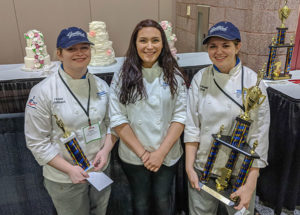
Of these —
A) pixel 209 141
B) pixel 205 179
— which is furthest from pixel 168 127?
pixel 205 179

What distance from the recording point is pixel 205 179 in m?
1.47

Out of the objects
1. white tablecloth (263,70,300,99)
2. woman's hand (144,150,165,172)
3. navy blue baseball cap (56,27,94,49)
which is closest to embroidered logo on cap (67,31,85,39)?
navy blue baseball cap (56,27,94,49)

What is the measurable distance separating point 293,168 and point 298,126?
1.17ft

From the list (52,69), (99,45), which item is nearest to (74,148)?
(52,69)

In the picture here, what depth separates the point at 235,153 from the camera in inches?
53.6

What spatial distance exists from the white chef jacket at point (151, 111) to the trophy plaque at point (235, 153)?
0.85 feet

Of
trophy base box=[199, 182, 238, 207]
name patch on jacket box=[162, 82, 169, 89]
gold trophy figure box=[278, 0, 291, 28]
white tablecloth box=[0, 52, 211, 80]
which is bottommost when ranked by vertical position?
trophy base box=[199, 182, 238, 207]

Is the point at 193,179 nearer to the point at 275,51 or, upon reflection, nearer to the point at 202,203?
the point at 202,203

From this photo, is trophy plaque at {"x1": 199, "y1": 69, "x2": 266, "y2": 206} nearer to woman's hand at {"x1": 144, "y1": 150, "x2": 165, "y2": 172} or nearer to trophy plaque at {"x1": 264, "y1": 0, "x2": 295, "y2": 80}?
woman's hand at {"x1": 144, "y1": 150, "x2": 165, "y2": 172}

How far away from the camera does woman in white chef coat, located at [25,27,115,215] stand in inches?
54.9

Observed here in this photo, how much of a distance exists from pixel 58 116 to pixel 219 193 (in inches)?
37.8

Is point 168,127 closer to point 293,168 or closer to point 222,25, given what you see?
point 222,25

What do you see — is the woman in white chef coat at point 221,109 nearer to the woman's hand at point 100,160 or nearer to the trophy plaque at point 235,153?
the trophy plaque at point 235,153

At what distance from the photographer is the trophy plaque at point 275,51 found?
215 cm
